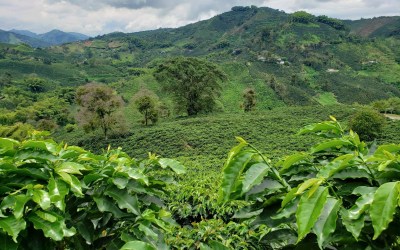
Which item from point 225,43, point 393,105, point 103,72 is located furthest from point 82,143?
point 225,43

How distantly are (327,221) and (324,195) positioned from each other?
120mm

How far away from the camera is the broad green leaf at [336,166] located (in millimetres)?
1585

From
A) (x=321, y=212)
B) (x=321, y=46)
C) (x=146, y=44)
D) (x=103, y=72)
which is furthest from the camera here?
(x=146, y=44)

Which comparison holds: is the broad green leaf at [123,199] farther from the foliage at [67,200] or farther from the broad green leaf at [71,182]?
the broad green leaf at [71,182]

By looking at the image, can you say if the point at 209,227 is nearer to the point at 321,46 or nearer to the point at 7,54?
the point at 321,46

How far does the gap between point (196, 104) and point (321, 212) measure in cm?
3443

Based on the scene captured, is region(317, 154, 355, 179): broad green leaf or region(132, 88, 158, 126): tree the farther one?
region(132, 88, 158, 126): tree

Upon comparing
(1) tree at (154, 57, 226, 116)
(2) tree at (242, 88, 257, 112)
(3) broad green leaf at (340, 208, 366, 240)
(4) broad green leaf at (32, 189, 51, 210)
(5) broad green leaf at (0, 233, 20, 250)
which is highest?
(4) broad green leaf at (32, 189, 51, 210)

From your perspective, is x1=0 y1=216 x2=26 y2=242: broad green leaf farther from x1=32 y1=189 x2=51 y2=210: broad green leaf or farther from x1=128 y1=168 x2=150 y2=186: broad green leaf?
x1=128 y1=168 x2=150 y2=186: broad green leaf

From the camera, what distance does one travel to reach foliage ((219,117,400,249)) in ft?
4.54

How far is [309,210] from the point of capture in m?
1.39

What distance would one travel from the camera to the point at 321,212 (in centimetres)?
142

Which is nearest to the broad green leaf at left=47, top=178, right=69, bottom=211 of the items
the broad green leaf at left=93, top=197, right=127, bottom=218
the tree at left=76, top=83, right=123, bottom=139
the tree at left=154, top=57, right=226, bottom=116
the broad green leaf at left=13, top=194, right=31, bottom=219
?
the broad green leaf at left=13, top=194, right=31, bottom=219

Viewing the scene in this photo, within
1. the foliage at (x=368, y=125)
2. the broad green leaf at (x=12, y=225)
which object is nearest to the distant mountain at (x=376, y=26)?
the foliage at (x=368, y=125)
